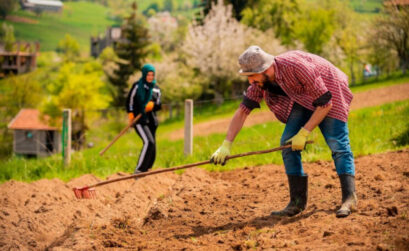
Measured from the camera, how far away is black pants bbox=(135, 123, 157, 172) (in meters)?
7.93

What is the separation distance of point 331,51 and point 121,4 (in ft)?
430

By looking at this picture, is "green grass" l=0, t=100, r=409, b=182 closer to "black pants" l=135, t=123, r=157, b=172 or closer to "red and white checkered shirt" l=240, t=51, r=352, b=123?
"black pants" l=135, t=123, r=157, b=172

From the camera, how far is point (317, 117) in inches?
177

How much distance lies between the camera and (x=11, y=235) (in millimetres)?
4918

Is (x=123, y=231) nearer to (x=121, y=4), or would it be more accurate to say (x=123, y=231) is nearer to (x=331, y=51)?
(x=331, y=51)

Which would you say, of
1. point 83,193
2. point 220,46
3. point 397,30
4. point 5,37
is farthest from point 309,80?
point 5,37

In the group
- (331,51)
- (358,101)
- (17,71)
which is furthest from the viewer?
(17,71)

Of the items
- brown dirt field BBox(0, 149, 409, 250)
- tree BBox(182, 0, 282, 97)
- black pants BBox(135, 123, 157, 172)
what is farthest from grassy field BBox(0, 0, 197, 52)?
brown dirt field BBox(0, 149, 409, 250)

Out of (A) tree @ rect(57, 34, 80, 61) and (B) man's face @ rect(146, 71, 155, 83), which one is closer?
(B) man's face @ rect(146, 71, 155, 83)

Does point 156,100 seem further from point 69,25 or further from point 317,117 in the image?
point 69,25

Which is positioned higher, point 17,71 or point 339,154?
point 339,154

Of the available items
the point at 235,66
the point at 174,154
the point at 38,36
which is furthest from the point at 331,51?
the point at 38,36

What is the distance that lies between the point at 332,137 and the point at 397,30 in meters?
14.2

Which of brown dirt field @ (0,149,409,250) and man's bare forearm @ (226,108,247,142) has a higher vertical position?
man's bare forearm @ (226,108,247,142)
